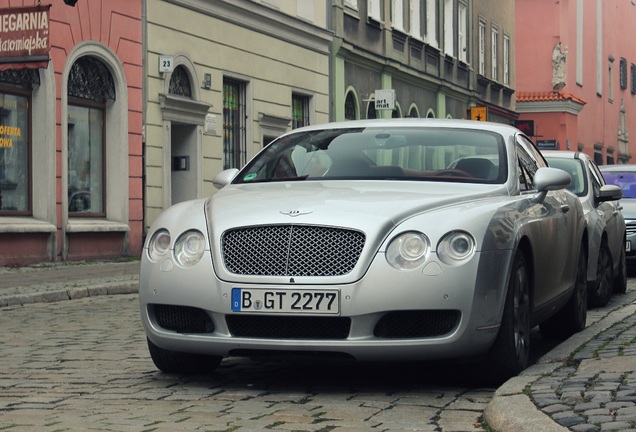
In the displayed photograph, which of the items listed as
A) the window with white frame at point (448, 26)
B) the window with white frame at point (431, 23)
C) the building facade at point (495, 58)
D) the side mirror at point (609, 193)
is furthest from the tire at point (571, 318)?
the building facade at point (495, 58)

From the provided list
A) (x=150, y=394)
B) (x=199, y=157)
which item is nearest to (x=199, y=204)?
(x=150, y=394)

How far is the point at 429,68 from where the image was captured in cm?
3928

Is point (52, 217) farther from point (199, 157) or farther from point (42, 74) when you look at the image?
point (199, 157)

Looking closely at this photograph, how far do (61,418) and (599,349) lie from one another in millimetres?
3267

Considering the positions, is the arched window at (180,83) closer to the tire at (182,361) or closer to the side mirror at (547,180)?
the side mirror at (547,180)

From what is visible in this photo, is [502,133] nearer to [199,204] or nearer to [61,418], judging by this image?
[199,204]

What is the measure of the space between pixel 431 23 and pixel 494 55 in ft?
31.1

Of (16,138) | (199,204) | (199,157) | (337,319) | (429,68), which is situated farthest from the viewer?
(429,68)

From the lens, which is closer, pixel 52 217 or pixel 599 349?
pixel 599 349

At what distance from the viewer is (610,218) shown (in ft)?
43.4

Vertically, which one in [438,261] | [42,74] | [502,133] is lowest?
[438,261]

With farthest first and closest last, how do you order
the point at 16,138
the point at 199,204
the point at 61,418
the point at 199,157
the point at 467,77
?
the point at 467,77, the point at 199,157, the point at 16,138, the point at 199,204, the point at 61,418

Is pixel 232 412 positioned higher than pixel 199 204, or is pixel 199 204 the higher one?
pixel 199 204

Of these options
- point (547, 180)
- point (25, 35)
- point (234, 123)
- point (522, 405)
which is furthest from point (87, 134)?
point (522, 405)
